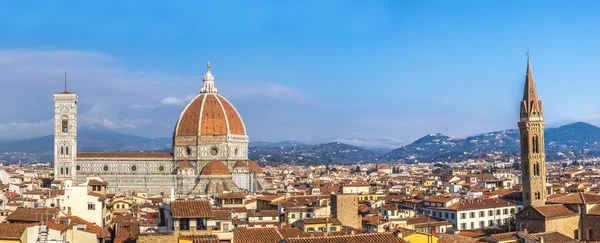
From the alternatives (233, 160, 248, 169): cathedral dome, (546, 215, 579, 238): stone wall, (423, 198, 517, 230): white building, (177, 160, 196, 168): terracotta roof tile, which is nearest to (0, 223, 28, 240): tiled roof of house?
(546, 215, 579, 238): stone wall

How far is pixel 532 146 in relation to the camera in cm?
→ 5722

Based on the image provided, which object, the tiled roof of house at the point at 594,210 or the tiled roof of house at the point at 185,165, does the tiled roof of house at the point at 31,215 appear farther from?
the tiled roof of house at the point at 185,165

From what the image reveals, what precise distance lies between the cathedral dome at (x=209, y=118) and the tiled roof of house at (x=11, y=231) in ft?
230

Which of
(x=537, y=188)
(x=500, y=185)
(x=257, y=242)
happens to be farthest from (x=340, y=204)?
(x=500, y=185)

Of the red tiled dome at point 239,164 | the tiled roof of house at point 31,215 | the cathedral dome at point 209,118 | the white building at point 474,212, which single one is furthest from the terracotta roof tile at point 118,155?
the tiled roof of house at point 31,215

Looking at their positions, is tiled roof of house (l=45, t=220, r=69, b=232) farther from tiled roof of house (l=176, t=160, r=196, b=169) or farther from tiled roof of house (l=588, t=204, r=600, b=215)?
tiled roof of house (l=176, t=160, r=196, b=169)

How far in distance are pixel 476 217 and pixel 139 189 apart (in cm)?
4791

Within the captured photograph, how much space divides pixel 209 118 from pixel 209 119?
175 mm

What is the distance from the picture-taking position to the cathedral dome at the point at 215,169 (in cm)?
8612

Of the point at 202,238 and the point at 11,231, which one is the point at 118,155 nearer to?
the point at 11,231

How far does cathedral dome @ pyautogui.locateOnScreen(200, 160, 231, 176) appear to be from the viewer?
86.1 metres

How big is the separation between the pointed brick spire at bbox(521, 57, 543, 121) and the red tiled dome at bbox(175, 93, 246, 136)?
44.0 metres

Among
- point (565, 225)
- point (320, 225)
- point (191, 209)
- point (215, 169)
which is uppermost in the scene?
point (215, 169)

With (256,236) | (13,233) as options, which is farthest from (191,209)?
(13,233)
